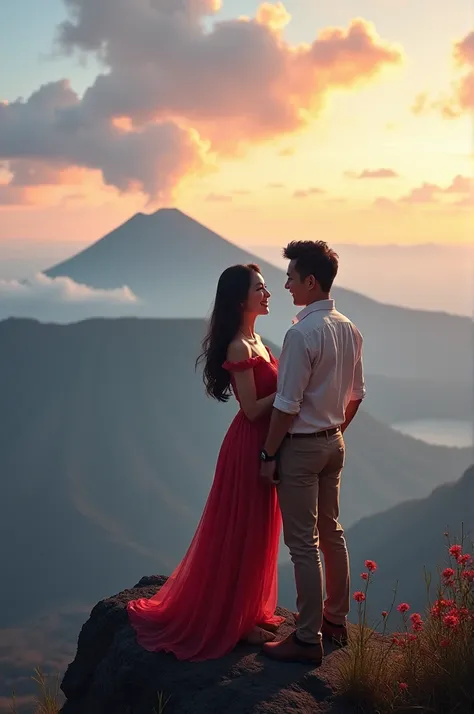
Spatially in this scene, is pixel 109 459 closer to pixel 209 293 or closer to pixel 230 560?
pixel 230 560

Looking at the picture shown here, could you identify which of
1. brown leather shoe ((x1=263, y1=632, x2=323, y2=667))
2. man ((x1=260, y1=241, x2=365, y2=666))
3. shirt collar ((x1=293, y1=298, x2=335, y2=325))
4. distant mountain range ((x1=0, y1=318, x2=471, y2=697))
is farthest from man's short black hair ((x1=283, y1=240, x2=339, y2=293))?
distant mountain range ((x1=0, y1=318, x2=471, y2=697))

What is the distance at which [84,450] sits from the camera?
269 ft

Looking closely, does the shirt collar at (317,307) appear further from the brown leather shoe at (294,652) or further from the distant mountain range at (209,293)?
the distant mountain range at (209,293)

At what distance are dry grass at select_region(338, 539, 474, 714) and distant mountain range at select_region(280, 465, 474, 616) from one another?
106 ft

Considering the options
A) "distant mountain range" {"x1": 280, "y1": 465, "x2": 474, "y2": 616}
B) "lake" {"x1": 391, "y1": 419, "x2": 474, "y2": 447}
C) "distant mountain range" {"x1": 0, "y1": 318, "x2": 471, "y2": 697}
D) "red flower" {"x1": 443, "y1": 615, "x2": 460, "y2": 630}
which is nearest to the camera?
"red flower" {"x1": 443, "y1": 615, "x2": 460, "y2": 630}

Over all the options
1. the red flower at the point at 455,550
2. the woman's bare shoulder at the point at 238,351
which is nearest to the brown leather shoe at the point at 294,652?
the red flower at the point at 455,550

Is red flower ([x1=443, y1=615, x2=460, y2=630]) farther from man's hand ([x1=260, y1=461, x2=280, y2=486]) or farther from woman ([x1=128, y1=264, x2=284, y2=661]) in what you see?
woman ([x1=128, y1=264, x2=284, y2=661])

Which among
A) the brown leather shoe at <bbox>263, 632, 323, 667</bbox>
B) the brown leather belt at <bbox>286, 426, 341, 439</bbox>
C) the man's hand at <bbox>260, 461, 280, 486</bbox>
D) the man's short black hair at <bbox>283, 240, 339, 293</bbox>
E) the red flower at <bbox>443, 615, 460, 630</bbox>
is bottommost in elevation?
the brown leather shoe at <bbox>263, 632, 323, 667</bbox>

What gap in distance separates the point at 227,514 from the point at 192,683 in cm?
106

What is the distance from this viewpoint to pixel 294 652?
5.00 meters

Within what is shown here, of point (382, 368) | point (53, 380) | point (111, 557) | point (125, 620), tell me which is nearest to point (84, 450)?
point (53, 380)

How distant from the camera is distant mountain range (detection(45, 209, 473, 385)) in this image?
6580 inches

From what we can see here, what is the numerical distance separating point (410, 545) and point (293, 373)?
42.3 meters

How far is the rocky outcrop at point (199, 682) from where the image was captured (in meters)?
4.67
